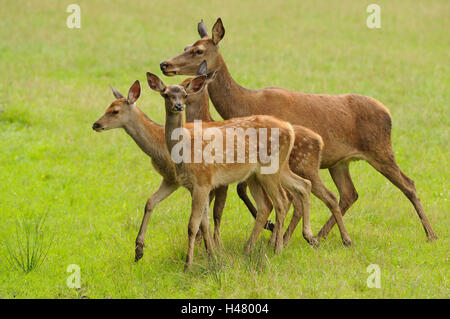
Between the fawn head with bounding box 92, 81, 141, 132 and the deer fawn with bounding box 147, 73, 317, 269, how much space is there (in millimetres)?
311

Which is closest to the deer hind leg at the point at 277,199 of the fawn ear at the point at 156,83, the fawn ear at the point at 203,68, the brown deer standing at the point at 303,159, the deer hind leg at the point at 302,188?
the deer hind leg at the point at 302,188

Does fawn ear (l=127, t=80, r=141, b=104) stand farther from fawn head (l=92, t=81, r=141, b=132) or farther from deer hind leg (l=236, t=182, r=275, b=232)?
deer hind leg (l=236, t=182, r=275, b=232)

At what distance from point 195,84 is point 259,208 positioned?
162 centimetres

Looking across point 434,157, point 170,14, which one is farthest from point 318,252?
point 170,14

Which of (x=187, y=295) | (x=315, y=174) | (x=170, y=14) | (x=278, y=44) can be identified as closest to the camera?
(x=187, y=295)

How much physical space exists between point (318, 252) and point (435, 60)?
12168 mm

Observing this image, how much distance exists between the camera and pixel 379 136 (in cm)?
855

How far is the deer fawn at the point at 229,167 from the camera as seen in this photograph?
22.8ft

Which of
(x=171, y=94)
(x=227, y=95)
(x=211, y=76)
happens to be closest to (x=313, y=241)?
(x=227, y=95)

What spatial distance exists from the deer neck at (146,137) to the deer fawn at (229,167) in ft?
0.95

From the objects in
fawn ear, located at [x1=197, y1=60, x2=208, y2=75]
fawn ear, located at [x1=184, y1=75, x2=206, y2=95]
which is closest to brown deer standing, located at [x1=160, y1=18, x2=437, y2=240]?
fawn ear, located at [x1=197, y1=60, x2=208, y2=75]

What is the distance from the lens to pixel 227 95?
27.8 ft

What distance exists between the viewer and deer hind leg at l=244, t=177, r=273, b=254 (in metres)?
7.76

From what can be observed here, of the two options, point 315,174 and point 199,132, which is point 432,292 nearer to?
point 315,174
